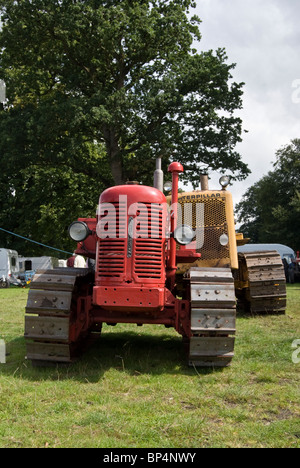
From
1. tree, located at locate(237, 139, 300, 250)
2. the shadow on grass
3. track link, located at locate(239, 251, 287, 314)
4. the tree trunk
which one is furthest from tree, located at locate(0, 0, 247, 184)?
tree, located at locate(237, 139, 300, 250)

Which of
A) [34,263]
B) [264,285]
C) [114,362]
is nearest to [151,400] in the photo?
[114,362]

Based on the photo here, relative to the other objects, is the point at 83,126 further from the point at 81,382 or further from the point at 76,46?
the point at 81,382

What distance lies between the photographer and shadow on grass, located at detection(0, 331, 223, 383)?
5.59 m

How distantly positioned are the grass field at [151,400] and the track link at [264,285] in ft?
10.0

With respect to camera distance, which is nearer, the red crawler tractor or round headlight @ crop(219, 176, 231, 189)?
the red crawler tractor

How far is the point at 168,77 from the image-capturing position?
2298 centimetres

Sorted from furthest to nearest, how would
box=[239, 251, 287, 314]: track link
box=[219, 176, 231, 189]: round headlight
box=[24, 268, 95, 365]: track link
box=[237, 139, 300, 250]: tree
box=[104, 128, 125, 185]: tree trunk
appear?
box=[237, 139, 300, 250]: tree, box=[104, 128, 125, 185]: tree trunk, box=[239, 251, 287, 314]: track link, box=[219, 176, 231, 189]: round headlight, box=[24, 268, 95, 365]: track link

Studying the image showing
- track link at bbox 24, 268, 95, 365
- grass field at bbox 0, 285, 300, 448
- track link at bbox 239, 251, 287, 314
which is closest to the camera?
grass field at bbox 0, 285, 300, 448

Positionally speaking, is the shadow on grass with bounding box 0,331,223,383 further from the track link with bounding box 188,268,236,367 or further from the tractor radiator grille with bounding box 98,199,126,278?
the tractor radiator grille with bounding box 98,199,126,278

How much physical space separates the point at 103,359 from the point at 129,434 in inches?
104

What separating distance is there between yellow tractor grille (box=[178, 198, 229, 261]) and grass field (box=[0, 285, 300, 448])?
1.79m

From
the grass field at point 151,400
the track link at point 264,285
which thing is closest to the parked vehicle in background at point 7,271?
the track link at point 264,285

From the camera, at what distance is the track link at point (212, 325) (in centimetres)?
564

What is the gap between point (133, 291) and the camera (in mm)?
5402
